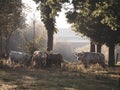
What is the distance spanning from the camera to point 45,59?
32.3m

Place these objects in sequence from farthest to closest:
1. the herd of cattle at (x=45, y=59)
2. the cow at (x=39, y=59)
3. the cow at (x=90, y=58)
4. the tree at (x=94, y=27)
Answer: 1. the cow at (x=90, y=58)
2. the tree at (x=94, y=27)
3. the herd of cattle at (x=45, y=59)
4. the cow at (x=39, y=59)

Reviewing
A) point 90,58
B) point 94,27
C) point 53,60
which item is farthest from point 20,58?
point 94,27

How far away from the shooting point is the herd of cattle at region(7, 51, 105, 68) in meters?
32.4

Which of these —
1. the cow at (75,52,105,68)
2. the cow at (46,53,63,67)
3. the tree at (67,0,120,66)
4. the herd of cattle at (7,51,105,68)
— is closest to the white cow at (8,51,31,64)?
the herd of cattle at (7,51,105,68)

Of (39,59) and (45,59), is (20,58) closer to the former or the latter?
(39,59)

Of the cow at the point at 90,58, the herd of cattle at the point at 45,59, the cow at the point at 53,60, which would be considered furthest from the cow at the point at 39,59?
the cow at the point at 90,58

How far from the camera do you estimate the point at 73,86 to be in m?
20.1

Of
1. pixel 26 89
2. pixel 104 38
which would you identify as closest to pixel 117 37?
pixel 104 38

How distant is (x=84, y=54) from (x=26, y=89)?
16.7 m

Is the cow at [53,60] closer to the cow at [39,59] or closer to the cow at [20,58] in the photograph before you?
the cow at [39,59]

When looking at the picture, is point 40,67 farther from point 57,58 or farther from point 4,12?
point 4,12

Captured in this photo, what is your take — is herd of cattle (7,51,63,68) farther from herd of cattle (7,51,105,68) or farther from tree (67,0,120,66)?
tree (67,0,120,66)

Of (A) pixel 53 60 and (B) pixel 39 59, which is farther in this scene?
(A) pixel 53 60

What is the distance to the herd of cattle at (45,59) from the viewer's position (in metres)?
32.4
